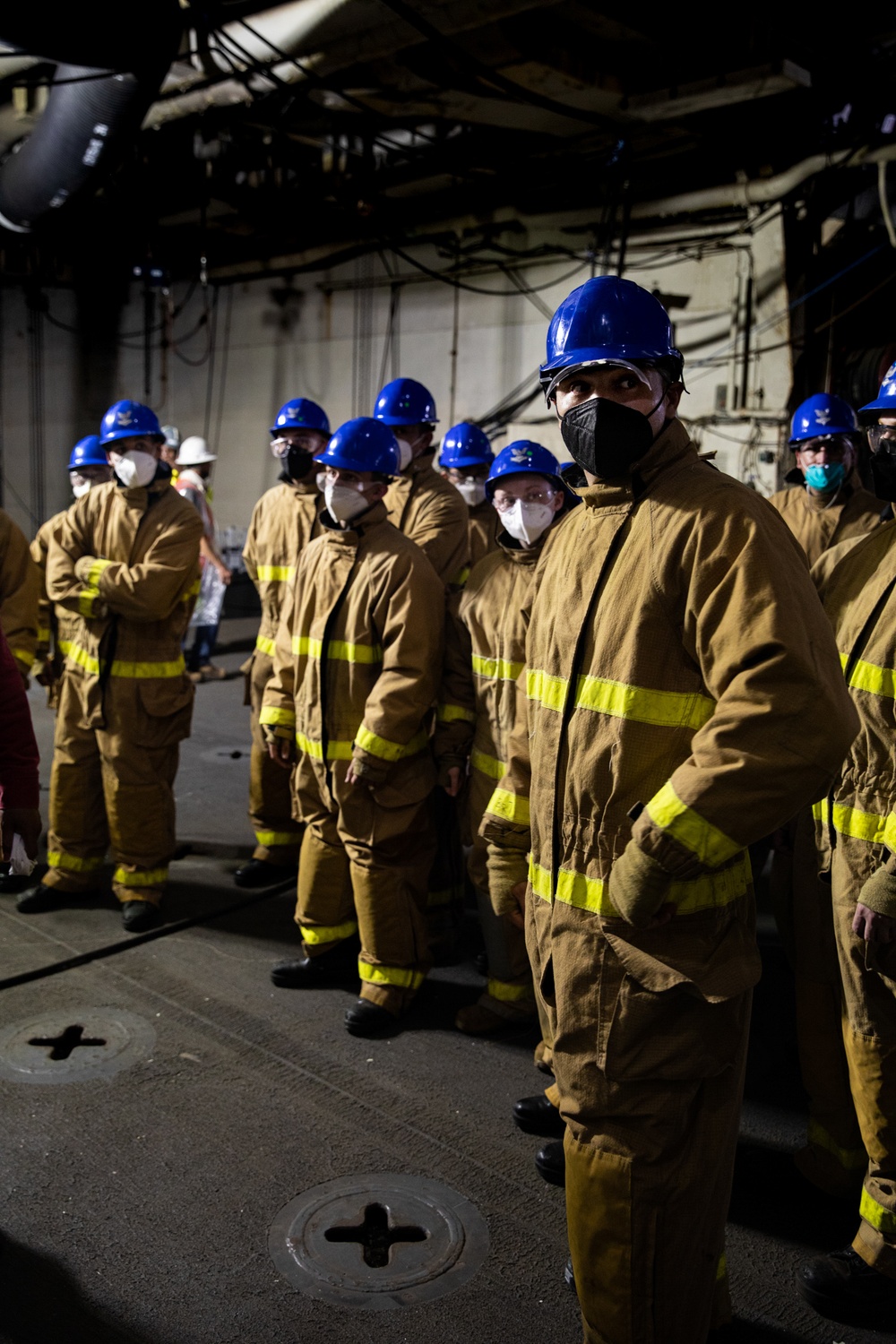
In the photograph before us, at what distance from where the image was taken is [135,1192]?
9.47ft

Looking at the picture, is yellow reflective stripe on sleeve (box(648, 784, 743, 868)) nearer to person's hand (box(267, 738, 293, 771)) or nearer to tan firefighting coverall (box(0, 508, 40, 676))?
person's hand (box(267, 738, 293, 771))

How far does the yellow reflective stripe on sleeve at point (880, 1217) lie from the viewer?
252 centimetres

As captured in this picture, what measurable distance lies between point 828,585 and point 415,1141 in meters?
2.04

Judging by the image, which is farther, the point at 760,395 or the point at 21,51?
the point at 760,395

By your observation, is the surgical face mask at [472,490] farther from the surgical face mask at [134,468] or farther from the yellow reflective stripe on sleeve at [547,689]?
the yellow reflective stripe on sleeve at [547,689]

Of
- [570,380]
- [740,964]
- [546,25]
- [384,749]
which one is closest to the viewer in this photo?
[740,964]

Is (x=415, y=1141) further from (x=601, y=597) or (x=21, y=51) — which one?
(x=21, y=51)

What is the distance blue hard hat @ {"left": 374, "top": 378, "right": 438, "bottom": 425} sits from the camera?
18.0ft

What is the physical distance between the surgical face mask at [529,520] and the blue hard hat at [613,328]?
157cm

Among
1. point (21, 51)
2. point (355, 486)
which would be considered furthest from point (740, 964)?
point (21, 51)

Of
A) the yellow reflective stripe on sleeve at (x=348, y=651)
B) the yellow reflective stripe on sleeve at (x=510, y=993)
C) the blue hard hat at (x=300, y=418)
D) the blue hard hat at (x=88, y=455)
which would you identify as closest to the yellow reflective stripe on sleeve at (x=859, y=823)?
the yellow reflective stripe on sleeve at (x=510, y=993)

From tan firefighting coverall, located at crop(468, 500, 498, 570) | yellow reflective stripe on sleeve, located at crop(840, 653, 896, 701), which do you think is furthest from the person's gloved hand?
tan firefighting coverall, located at crop(468, 500, 498, 570)

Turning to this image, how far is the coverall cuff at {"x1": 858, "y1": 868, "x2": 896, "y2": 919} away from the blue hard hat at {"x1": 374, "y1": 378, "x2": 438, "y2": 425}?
147 inches

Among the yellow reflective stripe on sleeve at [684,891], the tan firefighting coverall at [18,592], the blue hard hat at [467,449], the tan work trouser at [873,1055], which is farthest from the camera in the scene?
the blue hard hat at [467,449]
